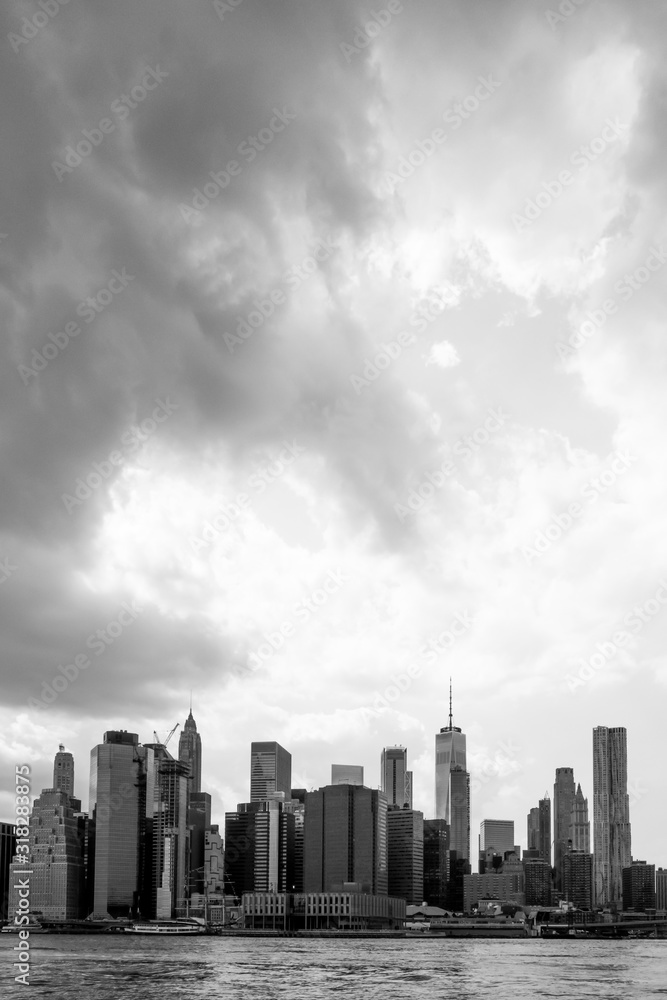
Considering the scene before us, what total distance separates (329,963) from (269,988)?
212ft

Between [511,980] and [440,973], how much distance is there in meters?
16.7

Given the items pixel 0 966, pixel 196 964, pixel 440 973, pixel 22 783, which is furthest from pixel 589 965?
pixel 22 783

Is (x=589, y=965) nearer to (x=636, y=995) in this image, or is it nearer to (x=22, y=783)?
(x=636, y=995)

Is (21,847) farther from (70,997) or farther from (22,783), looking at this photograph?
(22,783)

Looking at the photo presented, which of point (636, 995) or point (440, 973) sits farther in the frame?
point (440, 973)

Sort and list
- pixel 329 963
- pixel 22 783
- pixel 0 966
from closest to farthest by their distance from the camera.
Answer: pixel 22 783
pixel 0 966
pixel 329 963

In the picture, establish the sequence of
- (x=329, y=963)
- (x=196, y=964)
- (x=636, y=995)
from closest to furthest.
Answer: (x=636, y=995) < (x=196, y=964) < (x=329, y=963)

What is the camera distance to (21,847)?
144 m

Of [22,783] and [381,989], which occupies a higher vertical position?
[22,783]

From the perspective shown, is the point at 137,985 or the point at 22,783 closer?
the point at 22,783

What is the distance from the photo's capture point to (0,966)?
15938 cm

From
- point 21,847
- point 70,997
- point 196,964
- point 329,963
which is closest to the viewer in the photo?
point 70,997

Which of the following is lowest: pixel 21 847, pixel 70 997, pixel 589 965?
pixel 589 965

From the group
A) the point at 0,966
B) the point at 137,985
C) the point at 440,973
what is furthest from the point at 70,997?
the point at 440,973
